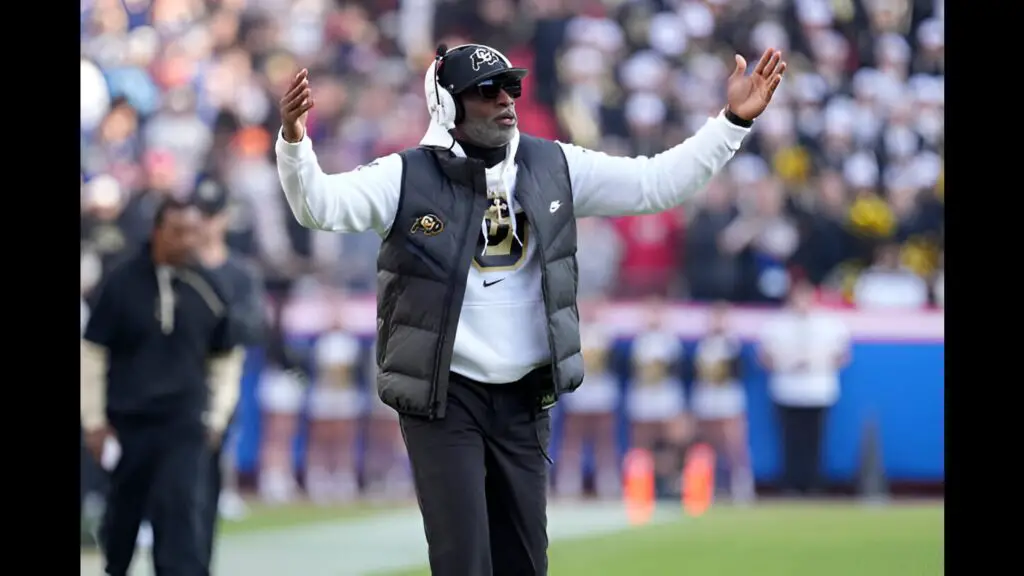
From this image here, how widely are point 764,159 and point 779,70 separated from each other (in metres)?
8.11

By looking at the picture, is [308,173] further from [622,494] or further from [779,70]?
[622,494]

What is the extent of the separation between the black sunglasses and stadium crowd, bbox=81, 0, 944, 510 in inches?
289

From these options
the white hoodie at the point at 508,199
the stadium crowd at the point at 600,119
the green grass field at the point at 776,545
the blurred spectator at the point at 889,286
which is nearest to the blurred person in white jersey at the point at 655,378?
the stadium crowd at the point at 600,119

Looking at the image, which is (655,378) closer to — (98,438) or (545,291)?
(98,438)

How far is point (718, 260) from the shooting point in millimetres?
13000

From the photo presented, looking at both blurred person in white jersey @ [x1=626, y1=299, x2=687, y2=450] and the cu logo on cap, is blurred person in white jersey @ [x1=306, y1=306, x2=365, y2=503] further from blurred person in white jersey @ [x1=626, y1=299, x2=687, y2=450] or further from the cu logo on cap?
the cu logo on cap

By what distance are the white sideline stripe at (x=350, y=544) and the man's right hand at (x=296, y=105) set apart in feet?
14.7

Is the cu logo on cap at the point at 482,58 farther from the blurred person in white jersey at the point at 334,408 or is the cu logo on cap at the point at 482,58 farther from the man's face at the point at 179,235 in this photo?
the blurred person in white jersey at the point at 334,408

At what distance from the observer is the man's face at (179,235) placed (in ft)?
24.4

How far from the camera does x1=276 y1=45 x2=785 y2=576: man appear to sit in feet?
17.6
